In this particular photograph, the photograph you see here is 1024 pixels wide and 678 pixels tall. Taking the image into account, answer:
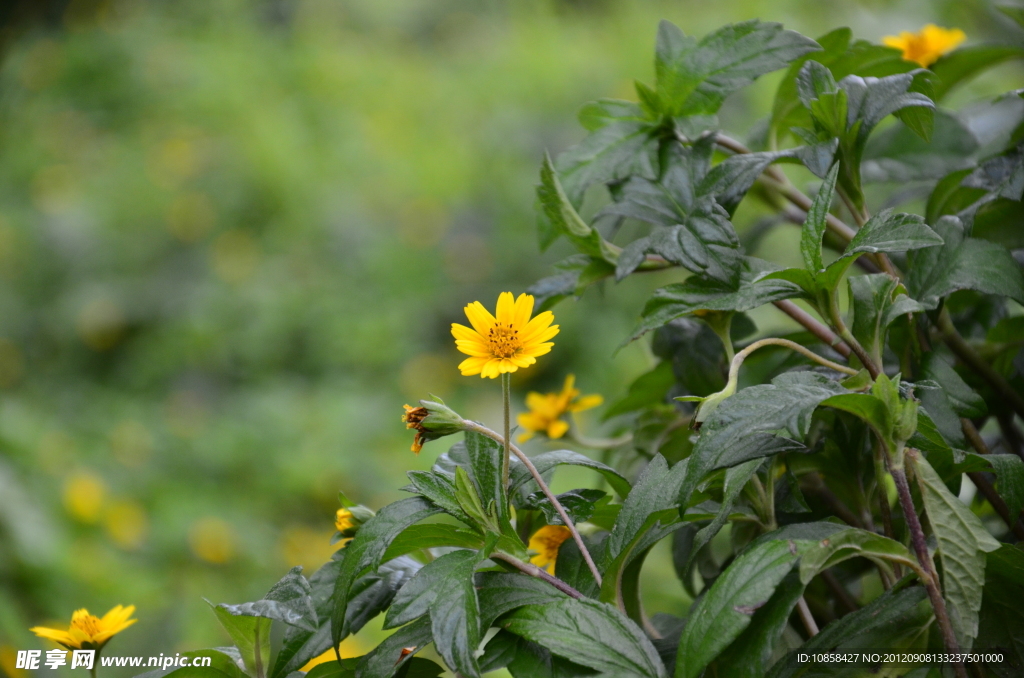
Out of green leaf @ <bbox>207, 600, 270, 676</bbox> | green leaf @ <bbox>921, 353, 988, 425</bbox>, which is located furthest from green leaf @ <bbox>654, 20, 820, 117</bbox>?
green leaf @ <bbox>207, 600, 270, 676</bbox>

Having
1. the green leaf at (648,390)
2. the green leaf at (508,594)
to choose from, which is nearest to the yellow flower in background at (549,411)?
the green leaf at (648,390)

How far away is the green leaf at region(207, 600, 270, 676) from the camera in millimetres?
419

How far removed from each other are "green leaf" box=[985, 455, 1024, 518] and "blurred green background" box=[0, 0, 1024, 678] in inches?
35.8

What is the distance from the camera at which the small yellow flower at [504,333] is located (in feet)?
1.45

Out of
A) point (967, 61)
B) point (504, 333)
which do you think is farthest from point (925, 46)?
point (504, 333)

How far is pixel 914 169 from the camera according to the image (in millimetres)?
617

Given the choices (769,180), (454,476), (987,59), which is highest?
(987,59)

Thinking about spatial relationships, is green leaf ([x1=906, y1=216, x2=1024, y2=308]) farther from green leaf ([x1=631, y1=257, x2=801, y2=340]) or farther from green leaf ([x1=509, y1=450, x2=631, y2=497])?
green leaf ([x1=509, y1=450, x2=631, y2=497])

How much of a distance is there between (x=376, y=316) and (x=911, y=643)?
172 centimetres

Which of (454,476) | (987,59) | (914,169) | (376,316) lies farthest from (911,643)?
(376,316)

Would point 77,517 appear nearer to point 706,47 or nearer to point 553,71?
point 706,47

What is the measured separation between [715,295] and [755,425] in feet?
0.39

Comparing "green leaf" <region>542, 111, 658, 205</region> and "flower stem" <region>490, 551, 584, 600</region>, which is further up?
"green leaf" <region>542, 111, 658, 205</region>

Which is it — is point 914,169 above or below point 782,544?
above
